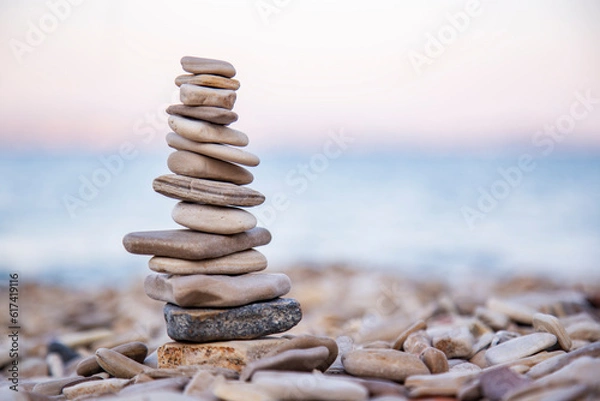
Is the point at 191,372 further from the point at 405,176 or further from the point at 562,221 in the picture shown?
the point at 405,176

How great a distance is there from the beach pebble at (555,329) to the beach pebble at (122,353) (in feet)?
9.29

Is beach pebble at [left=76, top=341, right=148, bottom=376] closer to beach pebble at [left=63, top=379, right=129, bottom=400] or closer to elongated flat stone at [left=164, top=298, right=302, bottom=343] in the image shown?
beach pebble at [left=63, top=379, right=129, bottom=400]

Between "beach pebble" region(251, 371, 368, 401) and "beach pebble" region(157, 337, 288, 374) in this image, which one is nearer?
"beach pebble" region(251, 371, 368, 401)

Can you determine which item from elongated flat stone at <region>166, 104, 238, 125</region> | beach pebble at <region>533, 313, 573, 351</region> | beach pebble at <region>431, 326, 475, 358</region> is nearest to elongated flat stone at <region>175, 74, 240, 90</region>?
elongated flat stone at <region>166, 104, 238, 125</region>

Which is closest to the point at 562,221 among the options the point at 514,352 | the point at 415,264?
the point at 415,264

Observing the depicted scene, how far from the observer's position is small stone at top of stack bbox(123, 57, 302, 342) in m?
3.96

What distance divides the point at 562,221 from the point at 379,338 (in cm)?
1195

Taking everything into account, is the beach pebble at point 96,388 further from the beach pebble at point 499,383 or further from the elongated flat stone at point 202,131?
the beach pebble at point 499,383

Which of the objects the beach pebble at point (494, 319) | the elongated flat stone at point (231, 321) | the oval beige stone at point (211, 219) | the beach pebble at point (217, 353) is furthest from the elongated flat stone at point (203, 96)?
the beach pebble at point (494, 319)

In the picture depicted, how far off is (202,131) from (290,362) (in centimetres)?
158

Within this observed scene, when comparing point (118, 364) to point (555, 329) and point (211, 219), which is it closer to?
point (211, 219)

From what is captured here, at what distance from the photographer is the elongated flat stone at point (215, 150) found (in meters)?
4.11

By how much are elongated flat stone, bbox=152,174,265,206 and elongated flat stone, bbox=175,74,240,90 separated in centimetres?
63

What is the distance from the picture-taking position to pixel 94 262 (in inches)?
535
